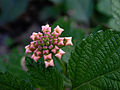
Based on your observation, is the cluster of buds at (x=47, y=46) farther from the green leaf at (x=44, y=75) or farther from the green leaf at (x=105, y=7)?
the green leaf at (x=105, y=7)

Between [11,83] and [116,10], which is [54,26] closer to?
[116,10]

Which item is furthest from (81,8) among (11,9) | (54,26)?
(54,26)

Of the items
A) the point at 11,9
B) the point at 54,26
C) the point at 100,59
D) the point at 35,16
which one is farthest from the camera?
the point at 35,16

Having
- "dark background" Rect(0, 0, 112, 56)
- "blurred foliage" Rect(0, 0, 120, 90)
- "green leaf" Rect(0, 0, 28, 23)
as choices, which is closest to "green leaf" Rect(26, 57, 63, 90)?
"blurred foliage" Rect(0, 0, 120, 90)

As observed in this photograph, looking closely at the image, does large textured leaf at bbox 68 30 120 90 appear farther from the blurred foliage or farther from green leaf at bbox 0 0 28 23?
green leaf at bbox 0 0 28 23

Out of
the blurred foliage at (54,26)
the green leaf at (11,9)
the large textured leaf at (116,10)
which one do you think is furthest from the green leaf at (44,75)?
the green leaf at (11,9)

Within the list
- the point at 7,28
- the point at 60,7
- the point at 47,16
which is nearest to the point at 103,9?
the point at 60,7

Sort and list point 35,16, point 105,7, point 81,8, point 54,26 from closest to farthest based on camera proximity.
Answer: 1. point 54,26
2. point 105,7
3. point 81,8
4. point 35,16
